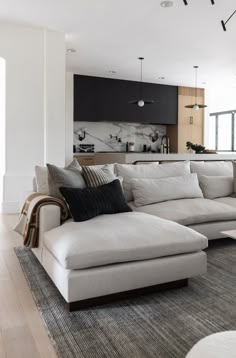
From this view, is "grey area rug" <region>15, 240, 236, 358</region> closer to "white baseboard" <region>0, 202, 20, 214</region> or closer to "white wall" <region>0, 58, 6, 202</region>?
"white baseboard" <region>0, 202, 20, 214</region>

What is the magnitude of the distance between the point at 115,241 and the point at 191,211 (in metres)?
1.39

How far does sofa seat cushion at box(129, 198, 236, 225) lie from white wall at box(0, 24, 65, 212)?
7.84ft

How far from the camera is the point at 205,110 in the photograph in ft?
31.8

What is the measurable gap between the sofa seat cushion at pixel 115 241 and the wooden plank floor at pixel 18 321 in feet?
1.18

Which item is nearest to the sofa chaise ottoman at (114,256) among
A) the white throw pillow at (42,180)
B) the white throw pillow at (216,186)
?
the white throw pillow at (42,180)

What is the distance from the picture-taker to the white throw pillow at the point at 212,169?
4.22 m

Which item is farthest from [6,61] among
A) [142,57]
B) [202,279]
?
[202,279]

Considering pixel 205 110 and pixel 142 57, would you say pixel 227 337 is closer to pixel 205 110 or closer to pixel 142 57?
pixel 142 57

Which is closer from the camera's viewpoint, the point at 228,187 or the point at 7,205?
the point at 228,187

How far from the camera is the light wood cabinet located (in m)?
9.15

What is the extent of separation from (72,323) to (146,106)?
7.39 m

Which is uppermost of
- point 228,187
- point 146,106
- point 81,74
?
point 81,74

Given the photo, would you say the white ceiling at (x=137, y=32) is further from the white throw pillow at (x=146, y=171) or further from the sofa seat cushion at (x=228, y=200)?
the sofa seat cushion at (x=228, y=200)

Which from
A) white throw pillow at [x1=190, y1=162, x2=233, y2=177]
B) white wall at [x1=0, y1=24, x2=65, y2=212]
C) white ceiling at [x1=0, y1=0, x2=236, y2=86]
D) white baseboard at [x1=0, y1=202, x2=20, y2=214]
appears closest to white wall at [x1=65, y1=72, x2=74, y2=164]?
white ceiling at [x1=0, y1=0, x2=236, y2=86]
